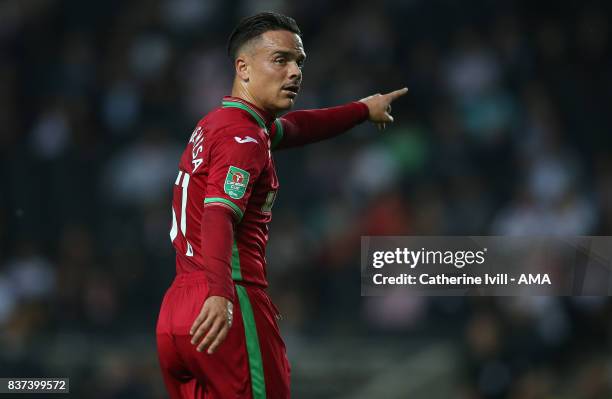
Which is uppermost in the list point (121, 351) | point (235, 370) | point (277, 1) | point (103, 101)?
point (277, 1)

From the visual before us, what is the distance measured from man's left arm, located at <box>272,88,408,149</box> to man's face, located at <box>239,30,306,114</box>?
350mm

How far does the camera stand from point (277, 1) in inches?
375

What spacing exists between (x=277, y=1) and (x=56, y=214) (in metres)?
3.04

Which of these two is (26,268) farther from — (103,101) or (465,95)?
(465,95)

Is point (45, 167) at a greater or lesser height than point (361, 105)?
greater

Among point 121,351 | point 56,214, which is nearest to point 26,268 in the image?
point 56,214

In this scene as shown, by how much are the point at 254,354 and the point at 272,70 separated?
100cm

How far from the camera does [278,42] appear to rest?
3525mm

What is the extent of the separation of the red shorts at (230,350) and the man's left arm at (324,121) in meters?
0.81

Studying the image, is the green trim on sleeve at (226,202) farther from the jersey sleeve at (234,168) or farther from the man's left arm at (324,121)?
the man's left arm at (324,121)

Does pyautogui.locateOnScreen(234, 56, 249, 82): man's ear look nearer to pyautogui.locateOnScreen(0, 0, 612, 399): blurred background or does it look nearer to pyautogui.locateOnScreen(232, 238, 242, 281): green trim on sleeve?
pyautogui.locateOnScreen(232, 238, 242, 281): green trim on sleeve

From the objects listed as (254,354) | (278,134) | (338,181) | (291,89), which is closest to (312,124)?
(278,134)
